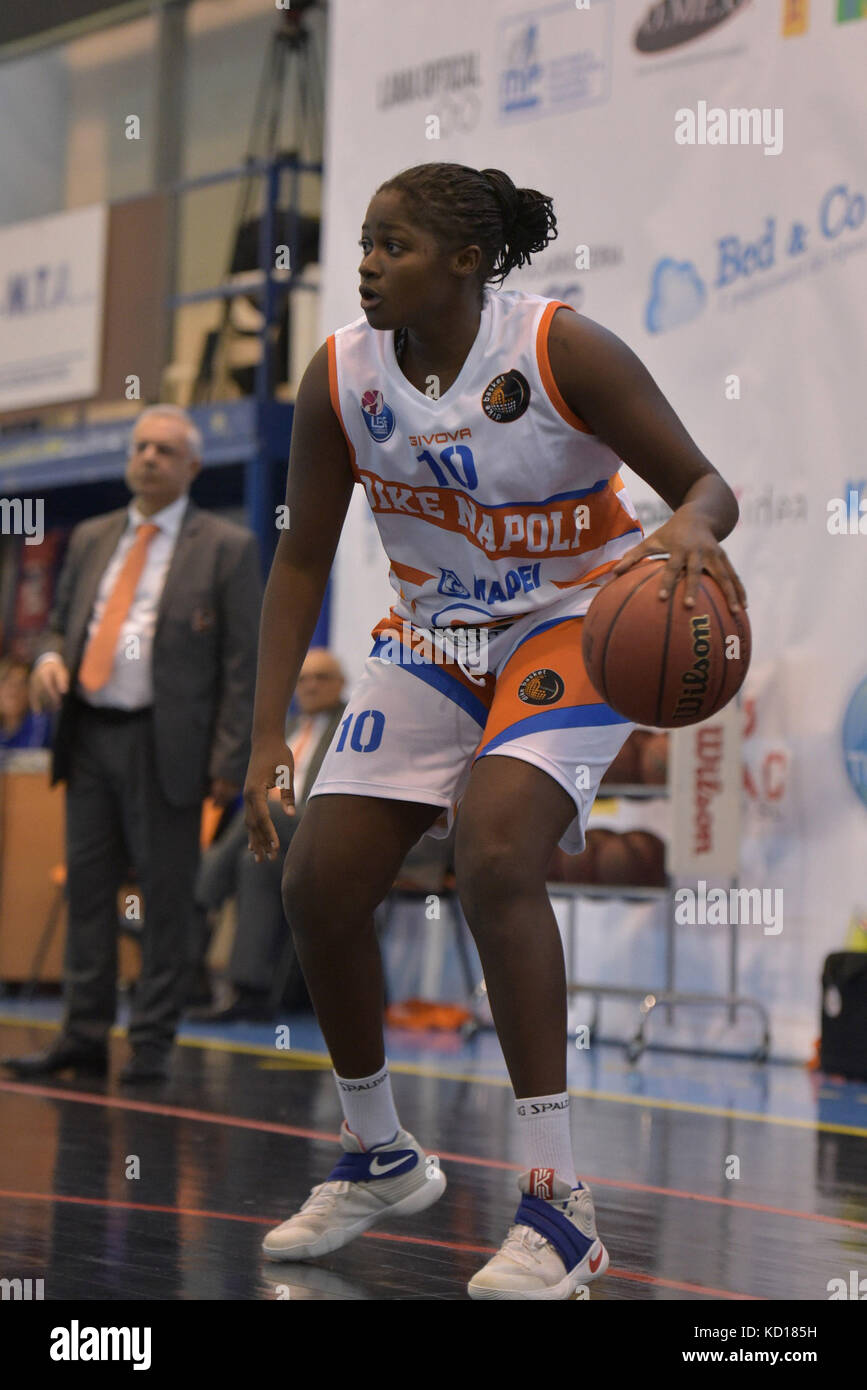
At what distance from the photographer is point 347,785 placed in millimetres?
2773

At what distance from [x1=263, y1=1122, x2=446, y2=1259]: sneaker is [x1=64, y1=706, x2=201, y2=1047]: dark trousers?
2.32 metres

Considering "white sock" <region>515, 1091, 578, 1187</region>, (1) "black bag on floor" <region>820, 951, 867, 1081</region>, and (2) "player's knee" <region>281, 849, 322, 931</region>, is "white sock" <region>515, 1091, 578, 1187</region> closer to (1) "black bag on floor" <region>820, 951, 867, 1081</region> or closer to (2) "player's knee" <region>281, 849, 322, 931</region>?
(2) "player's knee" <region>281, 849, 322, 931</region>

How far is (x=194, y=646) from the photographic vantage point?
5.22 metres

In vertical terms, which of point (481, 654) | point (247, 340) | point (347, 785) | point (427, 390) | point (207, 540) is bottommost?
point (347, 785)

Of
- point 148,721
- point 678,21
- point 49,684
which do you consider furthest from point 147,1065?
point 678,21

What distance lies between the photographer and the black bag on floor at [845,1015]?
229 inches

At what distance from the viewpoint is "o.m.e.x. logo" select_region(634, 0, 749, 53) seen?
6.70 m

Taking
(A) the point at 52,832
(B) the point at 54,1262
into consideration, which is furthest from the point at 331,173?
(B) the point at 54,1262

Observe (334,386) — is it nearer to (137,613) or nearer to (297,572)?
(297,572)

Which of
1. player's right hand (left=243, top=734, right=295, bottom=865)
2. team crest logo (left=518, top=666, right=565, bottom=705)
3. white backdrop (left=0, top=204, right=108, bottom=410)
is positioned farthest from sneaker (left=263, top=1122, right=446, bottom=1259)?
white backdrop (left=0, top=204, right=108, bottom=410)

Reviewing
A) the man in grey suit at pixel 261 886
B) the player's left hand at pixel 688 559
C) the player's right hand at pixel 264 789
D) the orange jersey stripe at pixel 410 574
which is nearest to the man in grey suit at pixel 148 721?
the man in grey suit at pixel 261 886

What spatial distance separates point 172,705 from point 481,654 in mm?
2463

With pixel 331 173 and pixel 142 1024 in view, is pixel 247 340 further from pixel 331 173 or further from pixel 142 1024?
pixel 142 1024

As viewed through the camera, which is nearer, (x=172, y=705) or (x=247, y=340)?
(x=172, y=705)
